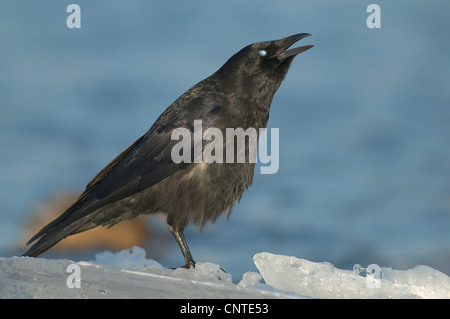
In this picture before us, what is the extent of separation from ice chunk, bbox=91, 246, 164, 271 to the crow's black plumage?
1.55 ft

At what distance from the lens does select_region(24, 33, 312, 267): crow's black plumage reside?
4.88 m

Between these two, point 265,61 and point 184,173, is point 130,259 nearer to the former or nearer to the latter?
point 184,173

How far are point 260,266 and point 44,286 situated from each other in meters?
1.58

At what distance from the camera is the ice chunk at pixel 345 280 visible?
3818 millimetres

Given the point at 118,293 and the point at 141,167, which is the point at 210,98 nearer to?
the point at 141,167

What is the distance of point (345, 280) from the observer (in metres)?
3.96

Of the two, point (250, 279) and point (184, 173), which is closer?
point (250, 279)

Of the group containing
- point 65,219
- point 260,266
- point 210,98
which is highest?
point 210,98

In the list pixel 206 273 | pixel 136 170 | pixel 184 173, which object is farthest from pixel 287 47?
pixel 206 273

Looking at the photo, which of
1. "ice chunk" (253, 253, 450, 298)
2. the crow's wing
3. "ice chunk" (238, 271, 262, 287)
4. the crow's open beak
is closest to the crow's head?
the crow's open beak

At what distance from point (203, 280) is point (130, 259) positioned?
0.91 m

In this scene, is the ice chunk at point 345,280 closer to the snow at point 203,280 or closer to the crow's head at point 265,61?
the snow at point 203,280
